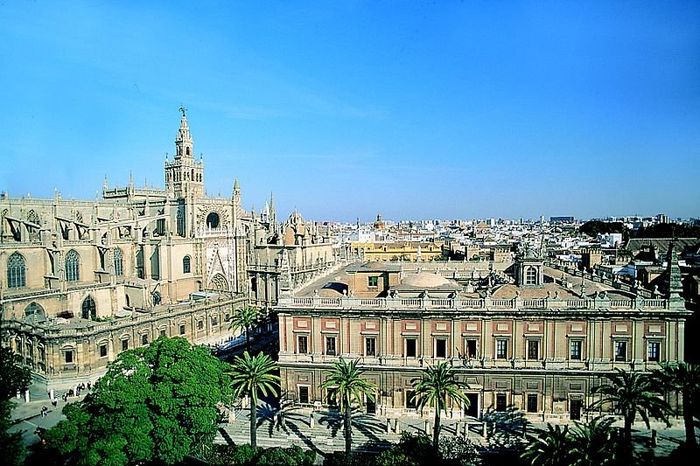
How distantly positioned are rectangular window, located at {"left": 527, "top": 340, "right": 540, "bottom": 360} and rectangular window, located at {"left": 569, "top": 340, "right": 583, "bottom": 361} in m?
2.14

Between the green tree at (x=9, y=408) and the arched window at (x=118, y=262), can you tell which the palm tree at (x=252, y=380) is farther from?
the arched window at (x=118, y=262)

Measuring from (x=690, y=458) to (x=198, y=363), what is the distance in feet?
87.8

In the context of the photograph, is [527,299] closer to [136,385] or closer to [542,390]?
[542,390]

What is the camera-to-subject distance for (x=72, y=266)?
5391 centimetres

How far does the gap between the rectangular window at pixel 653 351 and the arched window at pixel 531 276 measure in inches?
340

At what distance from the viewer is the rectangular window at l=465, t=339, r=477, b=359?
34875 mm

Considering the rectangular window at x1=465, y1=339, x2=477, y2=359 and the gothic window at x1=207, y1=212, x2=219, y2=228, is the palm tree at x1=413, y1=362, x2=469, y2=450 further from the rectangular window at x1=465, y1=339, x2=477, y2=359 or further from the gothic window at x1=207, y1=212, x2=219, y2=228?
the gothic window at x1=207, y1=212, x2=219, y2=228

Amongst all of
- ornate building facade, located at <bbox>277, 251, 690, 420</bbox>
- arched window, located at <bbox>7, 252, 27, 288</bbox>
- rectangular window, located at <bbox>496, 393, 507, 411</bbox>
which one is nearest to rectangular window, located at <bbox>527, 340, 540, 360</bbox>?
ornate building facade, located at <bbox>277, 251, 690, 420</bbox>

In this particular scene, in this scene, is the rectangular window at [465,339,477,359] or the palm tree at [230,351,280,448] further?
the rectangular window at [465,339,477,359]

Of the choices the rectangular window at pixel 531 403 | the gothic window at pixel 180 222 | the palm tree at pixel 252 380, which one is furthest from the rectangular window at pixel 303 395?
the gothic window at pixel 180 222

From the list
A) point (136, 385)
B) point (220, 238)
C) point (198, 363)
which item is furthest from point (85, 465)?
point (220, 238)

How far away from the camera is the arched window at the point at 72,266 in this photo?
53406 mm

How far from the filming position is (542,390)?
34188 mm

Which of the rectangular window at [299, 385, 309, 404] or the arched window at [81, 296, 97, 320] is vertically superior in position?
the arched window at [81, 296, 97, 320]
